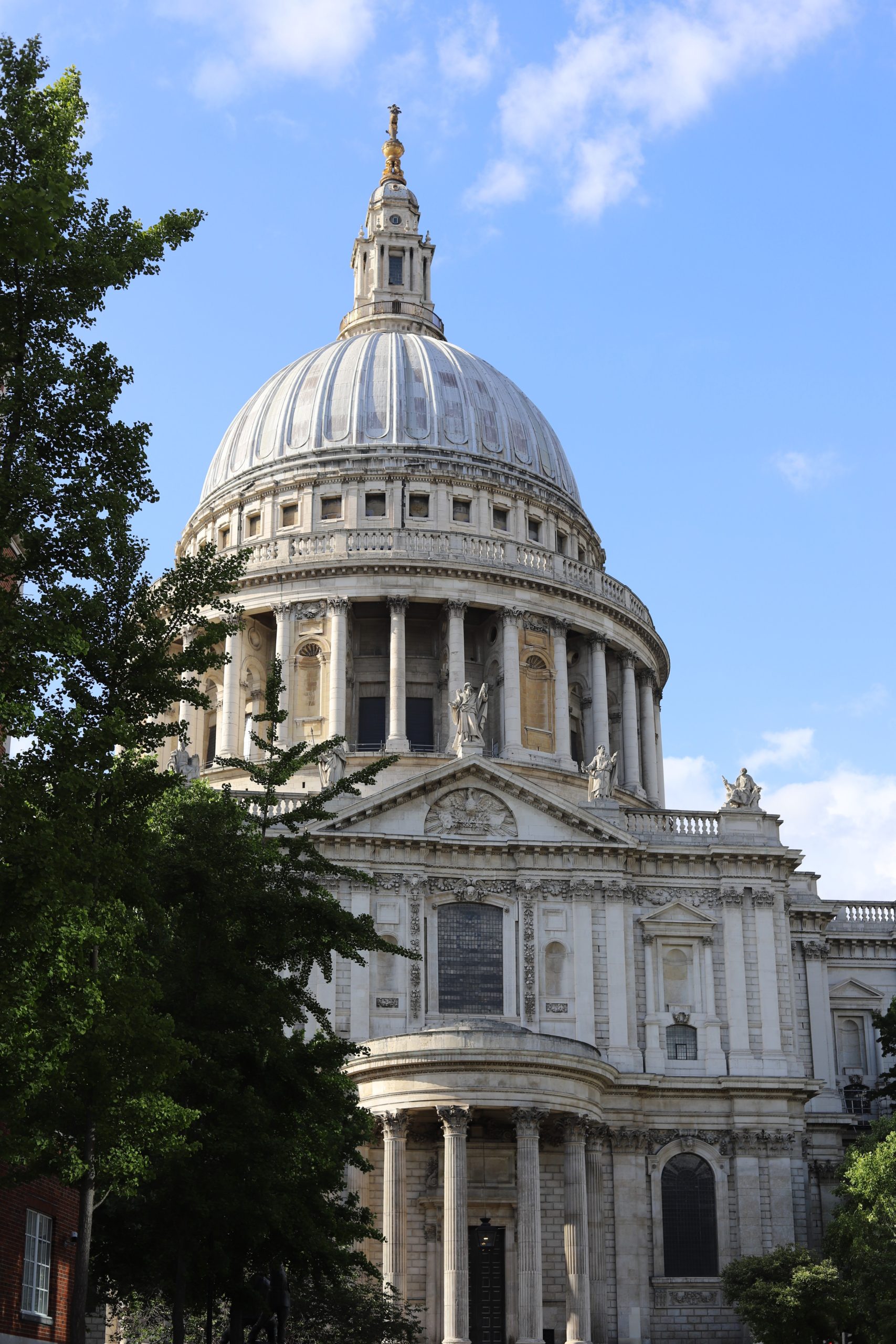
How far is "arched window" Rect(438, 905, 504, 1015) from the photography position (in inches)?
2200

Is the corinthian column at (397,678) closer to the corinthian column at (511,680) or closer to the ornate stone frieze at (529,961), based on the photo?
the corinthian column at (511,680)

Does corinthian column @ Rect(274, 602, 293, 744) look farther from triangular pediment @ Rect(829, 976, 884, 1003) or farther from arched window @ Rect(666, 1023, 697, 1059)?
triangular pediment @ Rect(829, 976, 884, 1003)

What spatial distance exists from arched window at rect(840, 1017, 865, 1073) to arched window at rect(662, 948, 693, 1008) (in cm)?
1116

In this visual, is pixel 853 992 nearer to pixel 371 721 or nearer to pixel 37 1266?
pixel 371 721

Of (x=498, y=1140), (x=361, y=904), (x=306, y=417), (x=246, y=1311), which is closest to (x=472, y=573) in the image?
(x=306, y=417)

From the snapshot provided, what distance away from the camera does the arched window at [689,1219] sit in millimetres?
54375

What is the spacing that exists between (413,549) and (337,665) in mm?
5942

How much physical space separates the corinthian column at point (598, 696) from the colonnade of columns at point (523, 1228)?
24894mm

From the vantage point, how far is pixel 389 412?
79375 millimetres

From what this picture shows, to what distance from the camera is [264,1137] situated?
90.6 feet

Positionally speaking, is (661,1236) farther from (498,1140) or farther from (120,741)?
(120,741)

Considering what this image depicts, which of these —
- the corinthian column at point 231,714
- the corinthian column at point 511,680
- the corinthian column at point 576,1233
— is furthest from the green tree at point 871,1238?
the corinthian column at point 231,714

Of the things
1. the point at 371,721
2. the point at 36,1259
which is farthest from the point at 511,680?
the point at 36,1259

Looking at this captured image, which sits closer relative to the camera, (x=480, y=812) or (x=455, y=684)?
(x=480, y=812)
